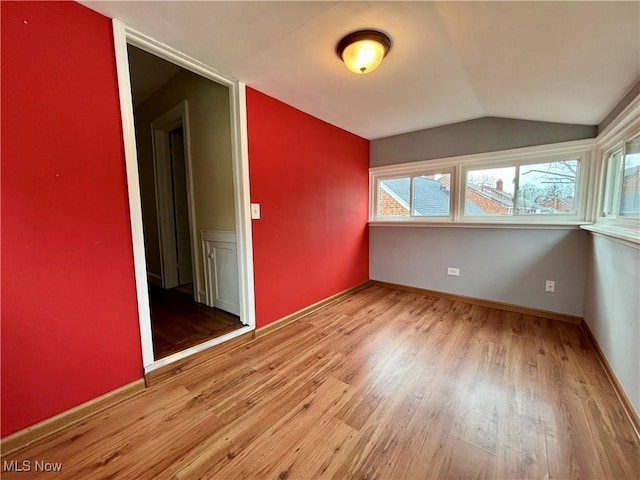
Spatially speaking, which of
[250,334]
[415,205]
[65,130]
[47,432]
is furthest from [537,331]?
[65,130]

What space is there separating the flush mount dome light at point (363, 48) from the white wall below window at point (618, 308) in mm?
1821

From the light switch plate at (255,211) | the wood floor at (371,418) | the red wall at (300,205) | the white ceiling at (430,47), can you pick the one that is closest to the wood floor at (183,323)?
the wood floor at (371,418)

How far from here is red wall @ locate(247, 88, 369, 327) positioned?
2.30 meters

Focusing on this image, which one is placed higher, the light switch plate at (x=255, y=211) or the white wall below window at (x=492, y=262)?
the light switch plate at (x=255, y=211)

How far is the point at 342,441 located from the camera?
1243 millimetres

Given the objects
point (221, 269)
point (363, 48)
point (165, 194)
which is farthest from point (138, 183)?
point (165, 194)

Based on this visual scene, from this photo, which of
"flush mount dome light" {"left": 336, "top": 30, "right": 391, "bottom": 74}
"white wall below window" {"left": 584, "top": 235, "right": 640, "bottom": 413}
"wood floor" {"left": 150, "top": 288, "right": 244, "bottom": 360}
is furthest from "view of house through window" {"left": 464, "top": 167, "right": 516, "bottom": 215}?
"wood floor" {"left": 150, "top": 288, "right": 244, "bottom": 360}

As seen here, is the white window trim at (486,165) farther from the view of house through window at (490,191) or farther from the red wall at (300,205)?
the red wall at (300,205)

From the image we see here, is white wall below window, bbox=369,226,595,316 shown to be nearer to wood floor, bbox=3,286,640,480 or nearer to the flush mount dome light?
wood floor, bbox=3,286,640,480

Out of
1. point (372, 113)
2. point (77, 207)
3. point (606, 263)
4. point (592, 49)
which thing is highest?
point (372, 113)

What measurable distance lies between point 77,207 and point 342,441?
1803mm

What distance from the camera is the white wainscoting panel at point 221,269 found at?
2498 millimetres

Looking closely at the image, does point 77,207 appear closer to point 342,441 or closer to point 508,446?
point 342,441

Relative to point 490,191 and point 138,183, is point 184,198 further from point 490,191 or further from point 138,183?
point 490,191
